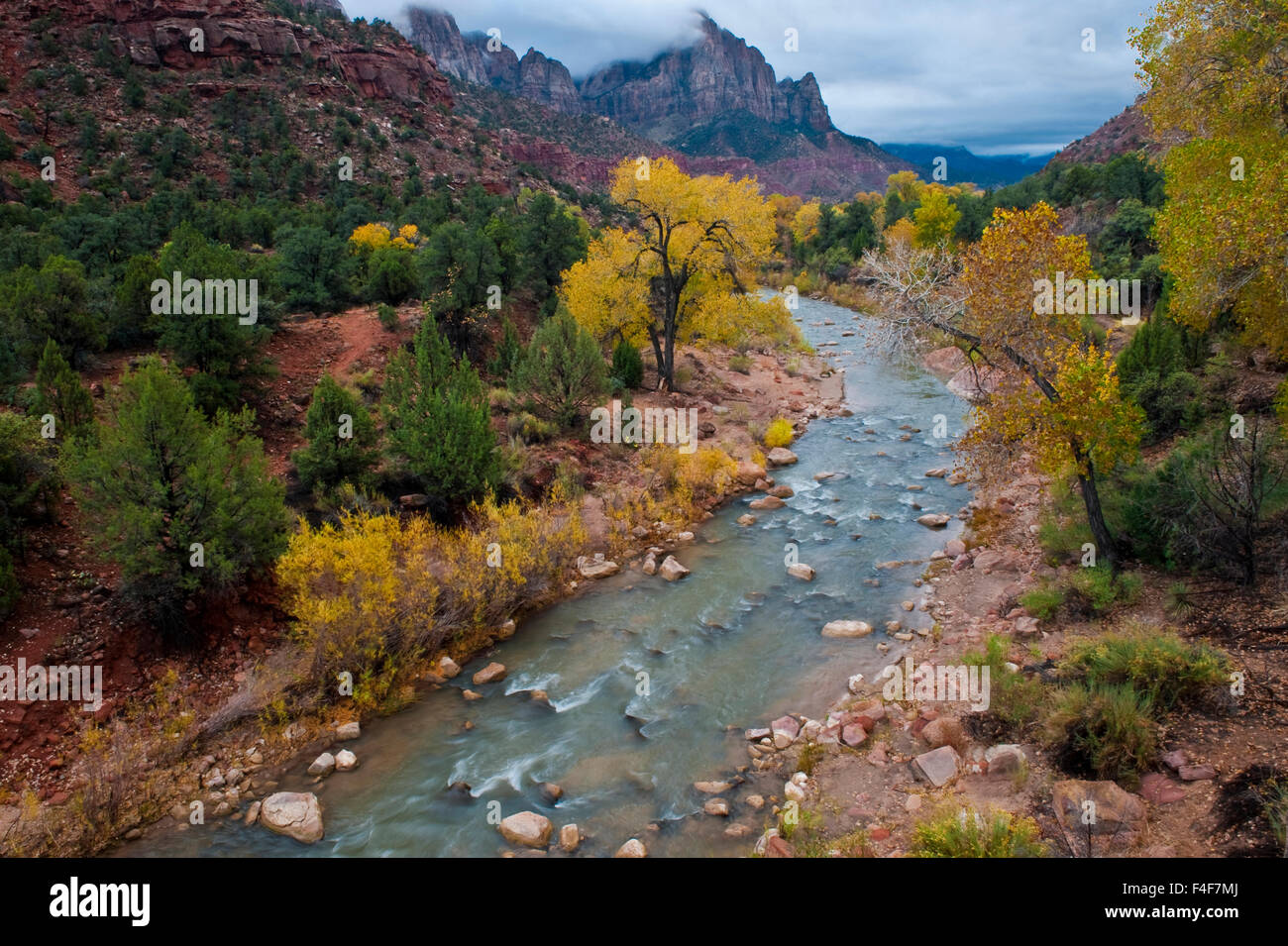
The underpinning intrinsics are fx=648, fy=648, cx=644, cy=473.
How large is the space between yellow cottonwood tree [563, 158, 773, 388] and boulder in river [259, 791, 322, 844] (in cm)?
1806

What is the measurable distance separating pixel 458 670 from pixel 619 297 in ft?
51.1

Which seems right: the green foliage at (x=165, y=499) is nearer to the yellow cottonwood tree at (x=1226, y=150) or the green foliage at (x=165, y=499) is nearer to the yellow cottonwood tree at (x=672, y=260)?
the yellow cottonwood tree at (x=1226, y=150)

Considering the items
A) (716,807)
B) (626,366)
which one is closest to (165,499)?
(716,807)

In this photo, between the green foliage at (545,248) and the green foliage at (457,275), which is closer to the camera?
the green foliage at (457,275)

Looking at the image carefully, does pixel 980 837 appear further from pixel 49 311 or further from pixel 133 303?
pixel 133 303

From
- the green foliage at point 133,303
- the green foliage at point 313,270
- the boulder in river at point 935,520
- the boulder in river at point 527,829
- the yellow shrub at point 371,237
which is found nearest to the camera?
the boulder in river at point 527,829

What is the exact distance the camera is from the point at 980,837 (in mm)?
5617

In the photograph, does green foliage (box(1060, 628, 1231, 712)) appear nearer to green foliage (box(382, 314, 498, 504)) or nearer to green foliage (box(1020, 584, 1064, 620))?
green foliage (box(1020, 584, 1064, 620))

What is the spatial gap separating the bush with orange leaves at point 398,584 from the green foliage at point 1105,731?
27.3ft

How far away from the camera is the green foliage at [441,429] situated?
12.9m

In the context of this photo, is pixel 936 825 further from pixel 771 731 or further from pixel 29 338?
pixel 29 338

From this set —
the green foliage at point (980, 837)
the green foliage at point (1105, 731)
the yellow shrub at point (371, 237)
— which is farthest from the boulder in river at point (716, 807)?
the yellow shrub at point (371, 237)

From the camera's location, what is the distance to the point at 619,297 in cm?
2280

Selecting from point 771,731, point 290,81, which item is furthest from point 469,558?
point 290,81
